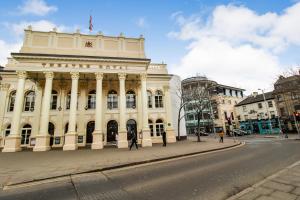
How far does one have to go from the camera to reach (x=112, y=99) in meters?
25.1

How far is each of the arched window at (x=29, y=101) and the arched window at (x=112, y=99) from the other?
10.3 meters

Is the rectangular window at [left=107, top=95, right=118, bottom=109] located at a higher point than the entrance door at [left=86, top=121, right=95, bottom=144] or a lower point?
higher

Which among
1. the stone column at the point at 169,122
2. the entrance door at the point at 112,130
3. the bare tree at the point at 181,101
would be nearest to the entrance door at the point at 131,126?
the entrance door at the point at 112,130

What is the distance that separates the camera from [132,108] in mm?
A: 25281

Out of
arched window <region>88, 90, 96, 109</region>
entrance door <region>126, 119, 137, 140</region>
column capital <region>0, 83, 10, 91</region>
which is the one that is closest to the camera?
column capital <region>0, 83, 10, 91</region>

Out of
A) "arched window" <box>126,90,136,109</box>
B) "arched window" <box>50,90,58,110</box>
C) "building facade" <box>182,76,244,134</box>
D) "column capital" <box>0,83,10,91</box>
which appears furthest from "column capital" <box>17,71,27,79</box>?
"building facade" <box>182,76,244,134</box>

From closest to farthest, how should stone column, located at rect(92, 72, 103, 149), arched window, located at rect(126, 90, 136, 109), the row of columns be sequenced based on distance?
the row of columns, stone column, located at rect(92, 72, 103, 149), arched window, located at rect(126, 90, 136, 109)

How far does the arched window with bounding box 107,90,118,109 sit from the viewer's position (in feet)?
81.4

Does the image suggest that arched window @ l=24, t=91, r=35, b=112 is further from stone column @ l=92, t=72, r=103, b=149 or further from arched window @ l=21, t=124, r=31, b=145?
stone column @ l=92, t=72, r=103, b=149

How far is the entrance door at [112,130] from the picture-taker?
23.8 m

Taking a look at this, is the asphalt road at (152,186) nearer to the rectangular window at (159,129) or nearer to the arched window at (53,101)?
the rectangular window at (159,129)

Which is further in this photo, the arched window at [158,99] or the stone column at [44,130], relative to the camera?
the arched window at [158,99]

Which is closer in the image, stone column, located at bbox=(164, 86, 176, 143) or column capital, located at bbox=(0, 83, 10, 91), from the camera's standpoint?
column capital, located at bbox=(0, 83, 10, 91)

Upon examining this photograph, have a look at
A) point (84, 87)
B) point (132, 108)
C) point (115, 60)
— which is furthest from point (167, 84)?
point (84, 87)
